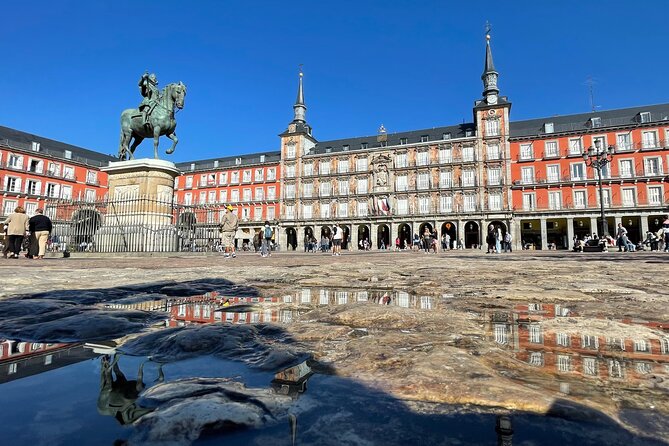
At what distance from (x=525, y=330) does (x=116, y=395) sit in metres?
1.19

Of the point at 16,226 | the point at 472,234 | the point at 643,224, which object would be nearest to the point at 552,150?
the point at 643,224

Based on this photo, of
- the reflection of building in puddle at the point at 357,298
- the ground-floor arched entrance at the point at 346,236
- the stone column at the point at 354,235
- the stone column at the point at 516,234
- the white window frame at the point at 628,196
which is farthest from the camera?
the ground-floor arched entrance at the point at 346,236

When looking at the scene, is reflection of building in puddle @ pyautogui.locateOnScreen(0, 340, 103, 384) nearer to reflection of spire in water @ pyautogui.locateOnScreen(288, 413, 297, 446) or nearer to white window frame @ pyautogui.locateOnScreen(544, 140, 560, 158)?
reflection of spire in water @ pyautogui.locateOnScreen(288, 413, 297, 446)

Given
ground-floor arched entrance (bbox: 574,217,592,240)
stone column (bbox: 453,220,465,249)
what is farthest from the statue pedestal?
ground-floor arched entrance (bbox: 574,217,592,240)

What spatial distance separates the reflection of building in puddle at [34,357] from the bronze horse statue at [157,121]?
1023 cm

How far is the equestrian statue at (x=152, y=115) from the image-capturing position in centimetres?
996

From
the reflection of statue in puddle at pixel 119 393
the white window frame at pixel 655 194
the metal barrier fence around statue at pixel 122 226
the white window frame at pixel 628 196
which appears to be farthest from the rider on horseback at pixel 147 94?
the white window frame at pixel 655 194

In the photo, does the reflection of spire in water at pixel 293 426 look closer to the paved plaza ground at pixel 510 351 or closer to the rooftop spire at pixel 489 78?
the paved plaza ground at pixel 510 351

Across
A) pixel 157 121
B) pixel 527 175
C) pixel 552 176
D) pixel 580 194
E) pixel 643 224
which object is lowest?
pixel 643 224

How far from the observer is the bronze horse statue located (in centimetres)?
997

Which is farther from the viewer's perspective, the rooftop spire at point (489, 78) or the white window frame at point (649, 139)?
the rooftop spire at point (489, 78)

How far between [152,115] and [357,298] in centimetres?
1028

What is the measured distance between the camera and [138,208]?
9.42 metres

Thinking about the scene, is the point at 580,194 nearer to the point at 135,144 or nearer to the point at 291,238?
the point at 291,238
